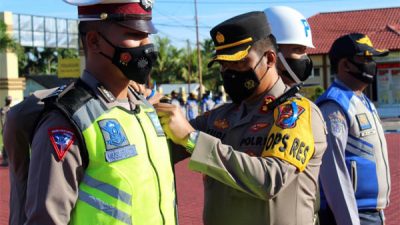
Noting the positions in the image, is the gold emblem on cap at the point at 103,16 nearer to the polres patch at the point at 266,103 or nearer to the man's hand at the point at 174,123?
the man's hand at the point at 174,123

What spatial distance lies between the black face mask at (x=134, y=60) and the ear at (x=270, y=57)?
0.72 metres

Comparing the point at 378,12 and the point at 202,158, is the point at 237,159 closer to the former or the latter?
the point at 202,158

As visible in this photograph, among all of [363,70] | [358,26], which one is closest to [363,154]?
[363,70]

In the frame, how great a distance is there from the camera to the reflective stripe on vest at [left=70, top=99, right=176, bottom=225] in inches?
76.4

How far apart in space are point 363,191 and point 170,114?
1612 mm

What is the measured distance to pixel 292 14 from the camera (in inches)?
137

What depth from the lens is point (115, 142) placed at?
198cm

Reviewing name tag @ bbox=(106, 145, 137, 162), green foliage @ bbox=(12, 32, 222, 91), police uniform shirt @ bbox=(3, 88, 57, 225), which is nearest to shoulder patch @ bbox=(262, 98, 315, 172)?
name tag @ bbox=(106, 145, 137, 162)

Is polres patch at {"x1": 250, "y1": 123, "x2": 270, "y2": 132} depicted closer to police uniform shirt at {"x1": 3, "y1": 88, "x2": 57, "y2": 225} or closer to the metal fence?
police uniform shirt at {"x1": 3, "y1": 88, "x2": 57, "y2": 225}

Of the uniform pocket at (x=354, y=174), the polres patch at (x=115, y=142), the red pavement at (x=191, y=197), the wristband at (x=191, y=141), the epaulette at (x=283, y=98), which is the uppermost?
the epaulette at (x=283, y=98)

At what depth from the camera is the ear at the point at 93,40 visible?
2.13 m

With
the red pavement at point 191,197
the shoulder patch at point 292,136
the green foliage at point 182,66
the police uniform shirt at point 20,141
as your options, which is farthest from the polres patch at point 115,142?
the green foliage at point 182,66

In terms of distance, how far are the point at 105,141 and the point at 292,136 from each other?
0.86m

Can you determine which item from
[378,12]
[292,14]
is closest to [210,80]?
[378,12]
